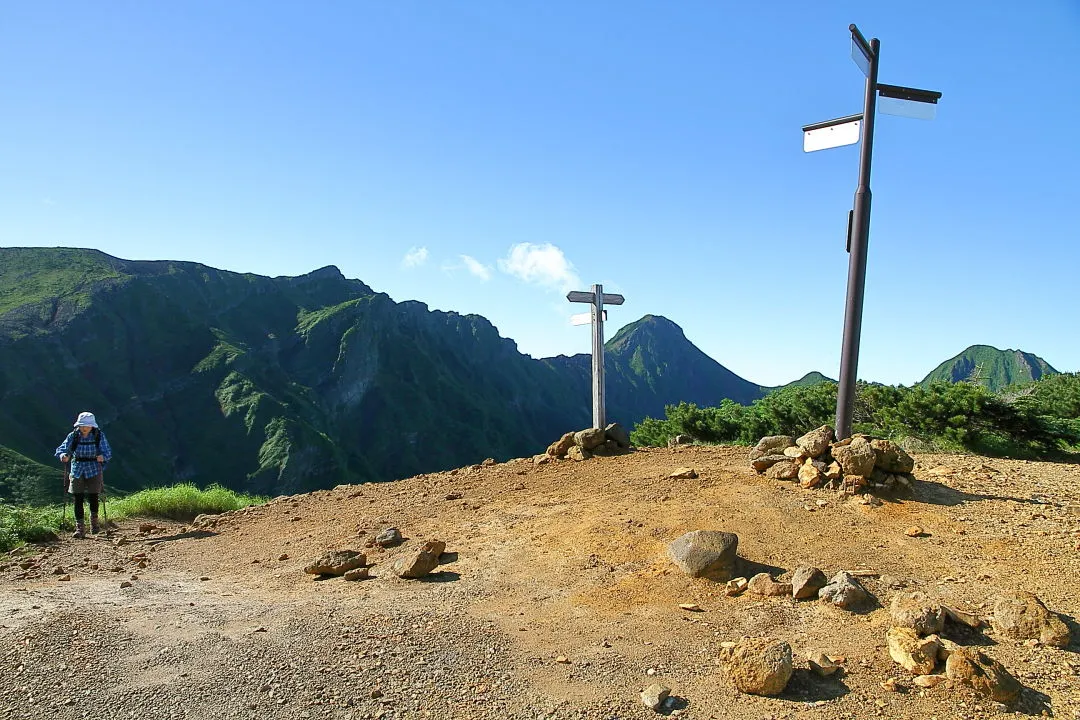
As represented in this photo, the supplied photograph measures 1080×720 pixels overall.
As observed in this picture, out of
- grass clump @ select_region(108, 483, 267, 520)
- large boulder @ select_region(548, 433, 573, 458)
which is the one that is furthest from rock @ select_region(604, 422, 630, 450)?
grass clump @ select_region(108, 483, 267, 520)

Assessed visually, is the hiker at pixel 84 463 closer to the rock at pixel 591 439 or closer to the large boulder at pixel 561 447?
the large boulder at pixel 561 447

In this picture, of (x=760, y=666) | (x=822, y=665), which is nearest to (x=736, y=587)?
(x=822, y=665)

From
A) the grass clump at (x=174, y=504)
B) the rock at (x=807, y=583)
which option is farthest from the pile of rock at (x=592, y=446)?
the grass clump at (x=174, y=504)

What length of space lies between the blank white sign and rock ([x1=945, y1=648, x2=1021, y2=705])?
4.71m

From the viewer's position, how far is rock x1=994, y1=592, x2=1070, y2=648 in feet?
11.8

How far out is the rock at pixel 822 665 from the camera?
3387 mm

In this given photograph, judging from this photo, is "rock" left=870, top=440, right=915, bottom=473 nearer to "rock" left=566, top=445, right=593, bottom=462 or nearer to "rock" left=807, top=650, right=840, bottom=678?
"rock" left=807, top=650, right=840, bottom=678

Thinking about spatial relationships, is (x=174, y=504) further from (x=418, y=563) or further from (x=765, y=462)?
(x=765, y=462)

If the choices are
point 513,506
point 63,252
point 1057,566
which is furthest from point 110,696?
point 63,252

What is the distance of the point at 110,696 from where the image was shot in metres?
3.44

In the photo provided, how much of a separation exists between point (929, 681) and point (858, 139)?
4.93m

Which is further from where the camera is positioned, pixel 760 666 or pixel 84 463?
pixel 84 463

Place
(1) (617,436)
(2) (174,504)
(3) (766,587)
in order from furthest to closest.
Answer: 1. (2) (174,504)
2. (1) (617,436)
3. (3) (766,587)

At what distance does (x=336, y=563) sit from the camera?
564 cm
